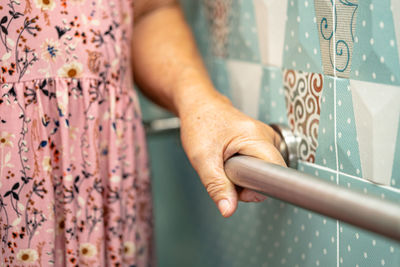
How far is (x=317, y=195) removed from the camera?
415 millimetres

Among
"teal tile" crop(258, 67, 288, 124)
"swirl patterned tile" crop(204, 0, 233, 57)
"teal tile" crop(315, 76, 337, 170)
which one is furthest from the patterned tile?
"swirl patterned tile" crop(204, 0, 233, 57)

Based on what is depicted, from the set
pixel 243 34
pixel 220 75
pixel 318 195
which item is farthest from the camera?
pixel 220 75

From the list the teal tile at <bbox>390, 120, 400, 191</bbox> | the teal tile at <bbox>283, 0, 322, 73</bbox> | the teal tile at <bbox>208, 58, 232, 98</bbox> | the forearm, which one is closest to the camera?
the teal tile at <bbox>390, 120, 400, 191</bbox>

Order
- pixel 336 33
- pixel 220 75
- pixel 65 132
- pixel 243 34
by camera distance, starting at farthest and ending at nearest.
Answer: pixel 220 75
pixel 243 34
pixel 65 132
pixel 336 33

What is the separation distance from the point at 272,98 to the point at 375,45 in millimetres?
219

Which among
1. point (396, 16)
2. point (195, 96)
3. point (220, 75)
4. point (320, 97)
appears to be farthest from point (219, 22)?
point (396, 16)

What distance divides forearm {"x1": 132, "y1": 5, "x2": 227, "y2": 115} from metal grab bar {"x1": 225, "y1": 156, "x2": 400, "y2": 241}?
0.18 meters

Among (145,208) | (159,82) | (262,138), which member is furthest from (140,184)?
(262,138)

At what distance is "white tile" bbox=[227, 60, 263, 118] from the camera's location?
0.72 meters

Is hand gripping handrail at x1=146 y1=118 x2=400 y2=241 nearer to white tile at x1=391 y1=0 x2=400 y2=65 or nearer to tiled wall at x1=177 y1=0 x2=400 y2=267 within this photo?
tiled wall at x1=177 y1=0 x2=400 y2=267

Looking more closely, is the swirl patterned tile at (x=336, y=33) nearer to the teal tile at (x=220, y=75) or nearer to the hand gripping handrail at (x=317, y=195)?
the hand gripping handrail at (x=317, y=195)

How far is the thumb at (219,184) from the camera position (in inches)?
21.2

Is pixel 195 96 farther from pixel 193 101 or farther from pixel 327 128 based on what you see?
pixel 327 128

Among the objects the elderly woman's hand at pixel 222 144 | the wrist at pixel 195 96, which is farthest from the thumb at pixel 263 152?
the wrist at pixel 195 96
